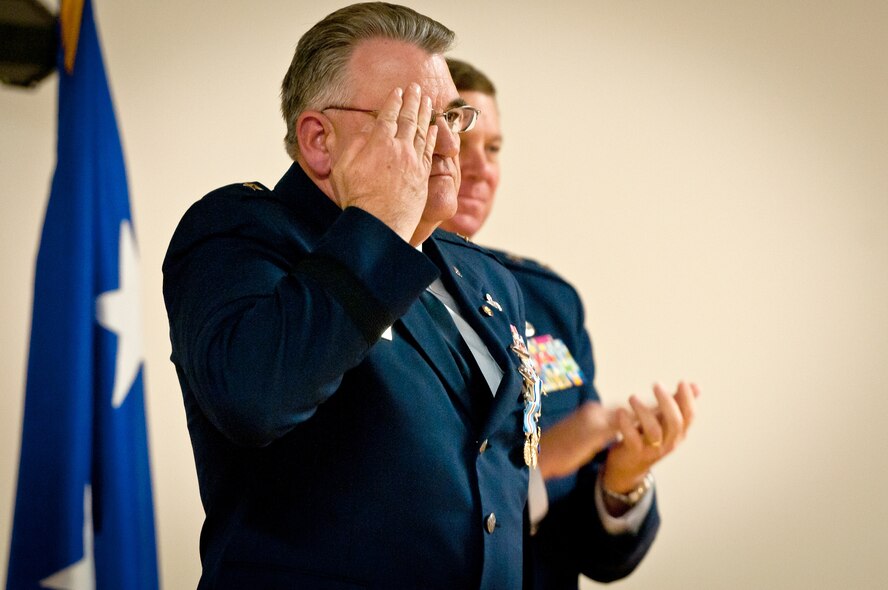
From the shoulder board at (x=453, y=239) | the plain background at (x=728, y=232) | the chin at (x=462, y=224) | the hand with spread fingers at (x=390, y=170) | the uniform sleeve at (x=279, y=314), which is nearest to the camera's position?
the uniform sleeve at (x=279, y=314)

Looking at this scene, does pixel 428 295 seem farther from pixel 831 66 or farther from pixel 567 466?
pixel 831 66

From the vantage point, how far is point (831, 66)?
110 inches

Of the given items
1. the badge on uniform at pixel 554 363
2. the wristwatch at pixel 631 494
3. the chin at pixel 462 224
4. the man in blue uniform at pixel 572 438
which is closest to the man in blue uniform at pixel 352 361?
the man in blue uniform at pixel 572 438

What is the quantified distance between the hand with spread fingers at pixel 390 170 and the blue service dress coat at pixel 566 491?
19.7 inches

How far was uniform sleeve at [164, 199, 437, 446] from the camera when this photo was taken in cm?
90

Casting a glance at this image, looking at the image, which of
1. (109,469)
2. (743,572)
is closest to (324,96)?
(109,469)

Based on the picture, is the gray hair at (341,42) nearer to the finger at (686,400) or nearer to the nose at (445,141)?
the nose at (445,141)

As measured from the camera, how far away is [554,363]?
1.70 m

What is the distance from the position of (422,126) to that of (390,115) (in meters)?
0.04

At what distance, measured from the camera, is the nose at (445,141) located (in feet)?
3.80

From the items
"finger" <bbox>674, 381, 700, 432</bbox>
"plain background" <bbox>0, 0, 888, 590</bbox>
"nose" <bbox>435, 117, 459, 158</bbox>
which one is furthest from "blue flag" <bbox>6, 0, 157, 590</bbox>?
"plain background" <bbox>0, 0, 888, 590</bbox>

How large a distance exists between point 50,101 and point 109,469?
3.25 ft

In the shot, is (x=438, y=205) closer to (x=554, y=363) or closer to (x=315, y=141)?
(x=315, y=141)

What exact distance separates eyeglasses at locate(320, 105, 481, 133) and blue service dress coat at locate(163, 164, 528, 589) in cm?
11
